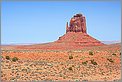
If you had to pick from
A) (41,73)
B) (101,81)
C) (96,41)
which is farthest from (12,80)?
(96,41)

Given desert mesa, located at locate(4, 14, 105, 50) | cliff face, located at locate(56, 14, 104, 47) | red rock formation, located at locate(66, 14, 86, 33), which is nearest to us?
desert mesa, located at locate(4, 14, 105, 50)

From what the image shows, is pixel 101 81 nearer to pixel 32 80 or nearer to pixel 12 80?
pixel 32 80

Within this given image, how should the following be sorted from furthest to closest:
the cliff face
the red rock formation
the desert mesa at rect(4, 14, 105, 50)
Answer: the red rock formation, the cliff face, the desert mesa at rect(4, 14, 105, 50)

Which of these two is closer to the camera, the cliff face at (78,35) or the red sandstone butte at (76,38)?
the red sandstone butte at (76,38)

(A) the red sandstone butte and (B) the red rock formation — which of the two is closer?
(A) the red sandstone butte

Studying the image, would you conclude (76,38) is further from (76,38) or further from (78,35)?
(78,35)

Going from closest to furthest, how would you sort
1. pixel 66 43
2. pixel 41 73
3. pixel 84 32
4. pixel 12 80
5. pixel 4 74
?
pixel 12 80
pixel 4 74
pixel 41 73
pixel 66 43
pixel 84 32

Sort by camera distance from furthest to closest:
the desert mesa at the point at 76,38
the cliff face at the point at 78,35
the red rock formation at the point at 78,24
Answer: the red rock formation at the point at 78,24, the cliff face at the point at 78,35, the desert mesa at the point at 76,38

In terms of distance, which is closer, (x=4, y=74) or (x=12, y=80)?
(x=12, y=80)
